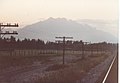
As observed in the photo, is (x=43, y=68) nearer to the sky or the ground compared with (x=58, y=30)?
nearer to the ground

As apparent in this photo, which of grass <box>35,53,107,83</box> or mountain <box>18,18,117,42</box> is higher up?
mountain <box>18,18,117,42</box>

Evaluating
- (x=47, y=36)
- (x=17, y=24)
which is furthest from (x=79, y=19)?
(x=17, y=24)

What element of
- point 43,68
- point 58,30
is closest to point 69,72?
point 43,68

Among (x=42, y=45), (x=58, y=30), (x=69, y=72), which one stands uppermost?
(x=58, y=30)

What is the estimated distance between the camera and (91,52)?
296 centimetres

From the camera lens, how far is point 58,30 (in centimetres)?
290

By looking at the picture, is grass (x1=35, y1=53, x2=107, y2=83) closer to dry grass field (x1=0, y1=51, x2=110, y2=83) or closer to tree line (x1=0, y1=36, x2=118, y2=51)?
dry grass field (x1=0, y1=51, x2=110, y2=83)

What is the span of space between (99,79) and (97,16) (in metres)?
0.49

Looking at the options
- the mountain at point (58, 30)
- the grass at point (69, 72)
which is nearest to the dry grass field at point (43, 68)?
the grass at point (69, 72)

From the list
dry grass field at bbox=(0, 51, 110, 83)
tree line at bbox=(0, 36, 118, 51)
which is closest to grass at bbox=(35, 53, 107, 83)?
dry grass field at bbox=(0, 51, 110, 83)

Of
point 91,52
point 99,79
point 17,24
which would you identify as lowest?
point 99,79

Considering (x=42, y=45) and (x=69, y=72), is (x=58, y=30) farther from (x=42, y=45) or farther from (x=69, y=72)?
(x=69, y=72)

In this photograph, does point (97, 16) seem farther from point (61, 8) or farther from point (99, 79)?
point (99, 79)

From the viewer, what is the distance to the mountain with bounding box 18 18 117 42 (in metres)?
2.86
